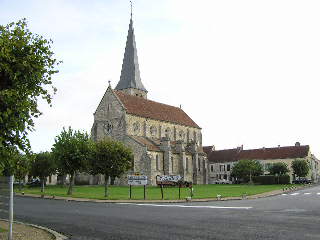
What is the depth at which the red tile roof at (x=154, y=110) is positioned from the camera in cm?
6500

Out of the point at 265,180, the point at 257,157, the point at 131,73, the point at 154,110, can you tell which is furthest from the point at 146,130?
the point at 257,157

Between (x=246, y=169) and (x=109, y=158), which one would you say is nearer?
(x=109, y=158)

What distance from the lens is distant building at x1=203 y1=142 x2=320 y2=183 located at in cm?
8900

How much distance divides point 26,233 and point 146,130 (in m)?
54.7

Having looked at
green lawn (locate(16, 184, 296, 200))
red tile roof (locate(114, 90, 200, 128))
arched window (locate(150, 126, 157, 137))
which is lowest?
green lawn (locate(16, 184, 296, 200))

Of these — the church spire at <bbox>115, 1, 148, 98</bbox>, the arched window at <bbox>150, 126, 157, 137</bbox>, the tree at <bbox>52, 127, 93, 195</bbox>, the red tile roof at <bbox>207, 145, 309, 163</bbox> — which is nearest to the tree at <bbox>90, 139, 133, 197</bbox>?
the tree at <bbox>52, 127, 93, 195</bbox>

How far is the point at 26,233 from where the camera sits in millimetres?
10977

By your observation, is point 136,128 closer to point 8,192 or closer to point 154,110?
point 154,110

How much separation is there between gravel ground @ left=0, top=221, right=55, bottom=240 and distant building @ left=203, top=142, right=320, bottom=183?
81648mm

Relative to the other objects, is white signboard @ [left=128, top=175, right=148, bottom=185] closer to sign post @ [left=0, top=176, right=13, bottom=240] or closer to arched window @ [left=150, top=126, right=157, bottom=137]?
sign post @ [left=0, top=176, right=13, bottom=240]

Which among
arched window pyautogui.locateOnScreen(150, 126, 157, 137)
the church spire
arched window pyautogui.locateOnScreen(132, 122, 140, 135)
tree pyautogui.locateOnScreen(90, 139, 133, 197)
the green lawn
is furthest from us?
the church spire

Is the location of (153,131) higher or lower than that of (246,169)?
higher

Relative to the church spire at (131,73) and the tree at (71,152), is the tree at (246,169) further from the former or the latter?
the tree at (71,152)

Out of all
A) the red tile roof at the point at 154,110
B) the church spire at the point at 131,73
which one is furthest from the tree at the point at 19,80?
the church spire at the point at 131,73
